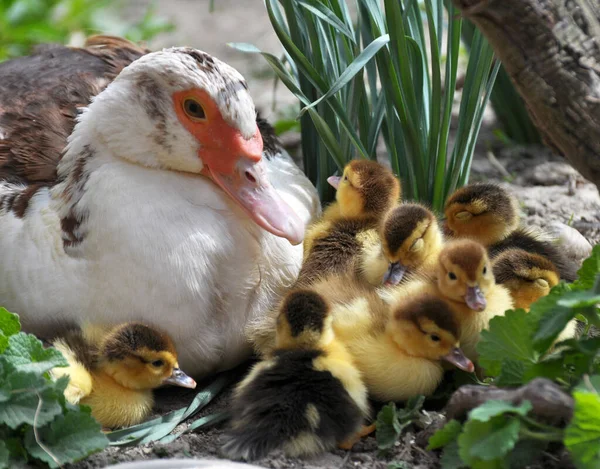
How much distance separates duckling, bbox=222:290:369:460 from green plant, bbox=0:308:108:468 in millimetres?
387

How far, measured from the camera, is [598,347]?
2443 millimetres

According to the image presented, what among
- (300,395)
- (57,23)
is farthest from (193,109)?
(57,23)

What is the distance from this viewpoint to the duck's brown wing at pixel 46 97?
3.12m

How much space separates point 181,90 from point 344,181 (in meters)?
0.72

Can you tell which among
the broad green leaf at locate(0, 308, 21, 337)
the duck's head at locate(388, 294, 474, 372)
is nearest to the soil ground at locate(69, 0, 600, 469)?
the duck's head at locate(388, 294, 474, 372)

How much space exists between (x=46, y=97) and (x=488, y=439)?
6.54ft

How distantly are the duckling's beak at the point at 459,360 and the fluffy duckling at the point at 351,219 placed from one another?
0.58 meters

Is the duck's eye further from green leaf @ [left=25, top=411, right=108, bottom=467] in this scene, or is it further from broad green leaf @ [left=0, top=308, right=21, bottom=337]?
green leaf @ [left=25, top=411, right=108, bottom=467]

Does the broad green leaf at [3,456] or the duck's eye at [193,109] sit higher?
the duck's eye at [193,109]

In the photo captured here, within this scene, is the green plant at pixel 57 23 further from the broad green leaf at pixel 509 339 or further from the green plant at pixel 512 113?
the broad green leaf at pixel 509 339

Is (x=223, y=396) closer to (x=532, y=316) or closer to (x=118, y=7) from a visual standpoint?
(x=532, y=316)

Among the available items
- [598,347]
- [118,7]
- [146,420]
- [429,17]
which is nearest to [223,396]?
[146,420]

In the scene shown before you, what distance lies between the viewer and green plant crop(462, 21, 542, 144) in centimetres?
470

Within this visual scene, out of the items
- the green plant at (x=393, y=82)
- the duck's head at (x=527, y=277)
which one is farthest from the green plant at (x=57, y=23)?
the duck's head at (x=527, y=277)
